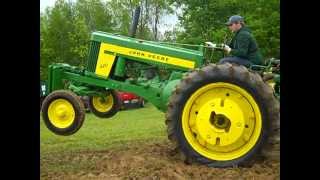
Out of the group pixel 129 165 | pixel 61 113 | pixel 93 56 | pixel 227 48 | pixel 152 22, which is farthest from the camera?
pixel 152 22

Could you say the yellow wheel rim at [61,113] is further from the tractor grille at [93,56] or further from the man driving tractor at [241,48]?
the man driving tractor at [241,48]

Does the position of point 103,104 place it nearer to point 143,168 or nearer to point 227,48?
point 227,48

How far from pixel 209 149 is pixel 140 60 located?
2164mm

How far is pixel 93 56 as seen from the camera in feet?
29.2

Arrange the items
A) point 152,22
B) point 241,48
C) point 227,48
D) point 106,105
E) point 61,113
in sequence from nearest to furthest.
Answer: point 241,48, point 227,48, point 61,113, point 106,105, point 152,22

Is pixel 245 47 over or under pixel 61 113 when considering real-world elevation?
over

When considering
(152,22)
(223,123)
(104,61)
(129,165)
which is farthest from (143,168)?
(152,22)

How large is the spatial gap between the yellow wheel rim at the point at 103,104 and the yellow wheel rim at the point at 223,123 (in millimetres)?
2998

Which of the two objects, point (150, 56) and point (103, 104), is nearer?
point (150, 56)

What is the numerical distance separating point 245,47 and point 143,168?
213 centimetres

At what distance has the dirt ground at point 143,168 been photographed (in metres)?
6.39

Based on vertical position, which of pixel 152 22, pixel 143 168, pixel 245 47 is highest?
pixel 152 22
